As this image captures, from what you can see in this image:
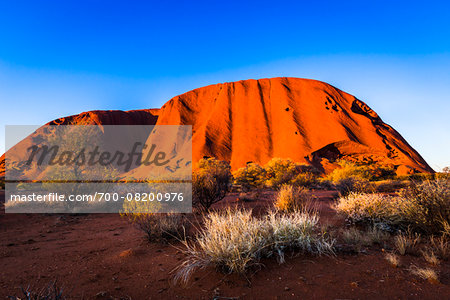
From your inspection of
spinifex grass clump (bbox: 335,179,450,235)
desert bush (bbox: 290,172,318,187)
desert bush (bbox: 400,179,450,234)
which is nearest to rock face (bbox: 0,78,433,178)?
desert bush (bbox: 290,172,318,187)

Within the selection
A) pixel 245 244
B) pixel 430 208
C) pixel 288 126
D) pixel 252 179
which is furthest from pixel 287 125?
pixel 245 244

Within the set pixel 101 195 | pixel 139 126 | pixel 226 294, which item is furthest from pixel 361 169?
pixel 139 126

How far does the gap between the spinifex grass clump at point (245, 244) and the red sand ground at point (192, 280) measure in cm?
16

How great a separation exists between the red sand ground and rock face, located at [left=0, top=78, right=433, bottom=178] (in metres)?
32.9

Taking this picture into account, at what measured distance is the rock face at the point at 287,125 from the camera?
3694 centimetres

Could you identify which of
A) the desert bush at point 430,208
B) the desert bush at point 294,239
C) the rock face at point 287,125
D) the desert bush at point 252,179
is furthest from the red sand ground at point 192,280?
the rock face at point 287,125

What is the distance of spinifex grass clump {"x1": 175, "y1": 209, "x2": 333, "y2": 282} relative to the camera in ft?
11.5

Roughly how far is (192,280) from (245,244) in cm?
91

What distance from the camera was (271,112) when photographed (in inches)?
1781

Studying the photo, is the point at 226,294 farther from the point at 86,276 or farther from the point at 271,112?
the point at 271,112

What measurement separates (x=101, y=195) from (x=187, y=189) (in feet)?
19.7

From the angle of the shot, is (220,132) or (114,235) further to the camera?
(220,132)

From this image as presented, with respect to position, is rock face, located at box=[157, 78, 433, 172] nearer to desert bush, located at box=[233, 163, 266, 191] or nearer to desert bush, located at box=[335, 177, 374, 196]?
desert bush, located at box=[233, 163, 266, 191]

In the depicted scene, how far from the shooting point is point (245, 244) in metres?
3.63
